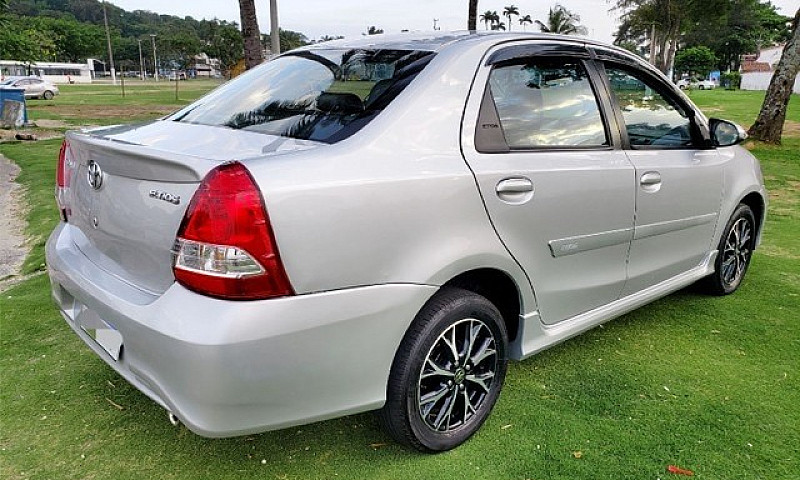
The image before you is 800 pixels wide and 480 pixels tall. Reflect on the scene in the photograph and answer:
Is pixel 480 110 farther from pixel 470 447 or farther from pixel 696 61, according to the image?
pixel 696 61

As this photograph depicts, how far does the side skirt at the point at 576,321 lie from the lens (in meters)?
2.72

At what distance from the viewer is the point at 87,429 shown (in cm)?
260

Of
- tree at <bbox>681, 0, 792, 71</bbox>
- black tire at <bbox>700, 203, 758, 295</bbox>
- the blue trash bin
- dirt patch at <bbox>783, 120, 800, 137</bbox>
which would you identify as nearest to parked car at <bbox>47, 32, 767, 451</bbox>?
black tire at <bbox>700, 203, 758, 295</bbox>

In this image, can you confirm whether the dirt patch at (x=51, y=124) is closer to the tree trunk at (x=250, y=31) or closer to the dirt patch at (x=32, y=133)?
the dirt patch at (x=32, y=133)

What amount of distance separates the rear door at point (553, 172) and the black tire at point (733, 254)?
133 centimetres

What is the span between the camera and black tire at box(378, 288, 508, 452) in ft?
7.39

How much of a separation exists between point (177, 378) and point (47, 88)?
39366mm

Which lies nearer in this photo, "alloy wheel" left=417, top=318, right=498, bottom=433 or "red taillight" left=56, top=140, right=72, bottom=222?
"alloy wheel" left=417, top=318, right=498, bottom=433

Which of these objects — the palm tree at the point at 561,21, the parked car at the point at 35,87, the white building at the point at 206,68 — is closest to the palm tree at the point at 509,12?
the palm tree at the point at 561,21

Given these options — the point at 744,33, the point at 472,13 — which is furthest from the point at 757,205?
the point at 744,33

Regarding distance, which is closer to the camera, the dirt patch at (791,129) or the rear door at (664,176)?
the rear door at (664,176)

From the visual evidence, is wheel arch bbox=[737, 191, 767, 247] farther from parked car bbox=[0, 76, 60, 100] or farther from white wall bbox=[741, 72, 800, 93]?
white wall bbox=[741, 72, 800, 93]

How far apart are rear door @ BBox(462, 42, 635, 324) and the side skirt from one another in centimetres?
5

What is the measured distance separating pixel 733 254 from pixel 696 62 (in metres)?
78.6
